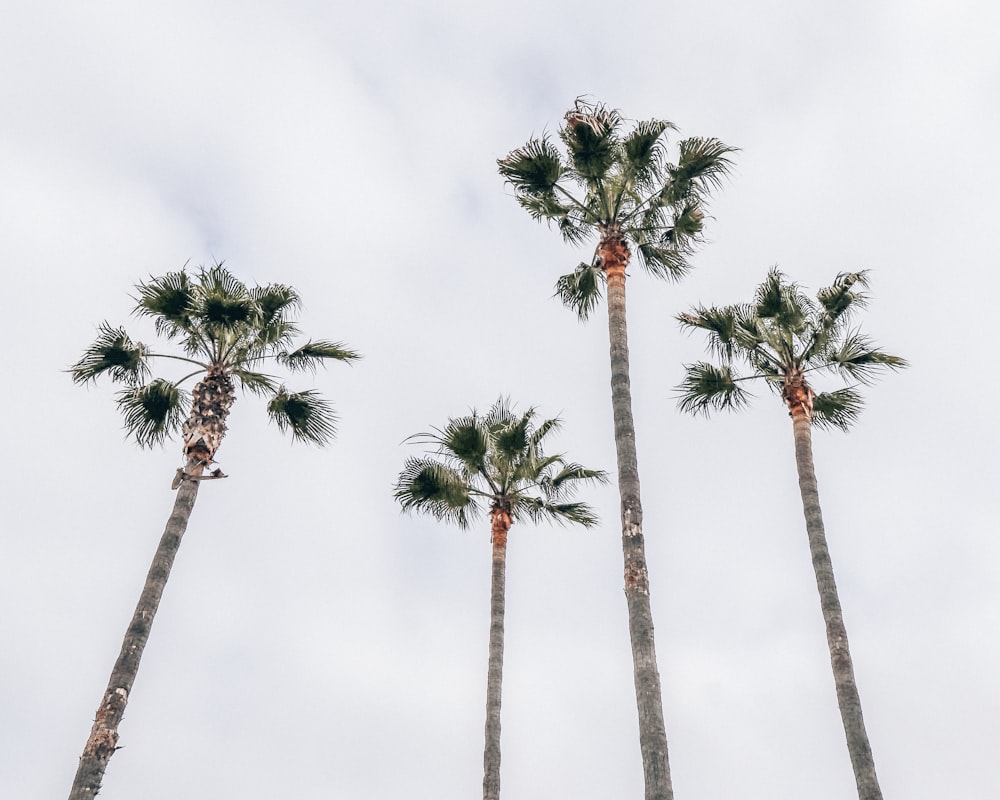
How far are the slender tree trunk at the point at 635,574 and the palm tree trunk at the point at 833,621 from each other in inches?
195

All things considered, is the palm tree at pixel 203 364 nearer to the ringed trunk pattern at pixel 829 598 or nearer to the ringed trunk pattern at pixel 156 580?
the ringed trunk pattern at pixel 156 580

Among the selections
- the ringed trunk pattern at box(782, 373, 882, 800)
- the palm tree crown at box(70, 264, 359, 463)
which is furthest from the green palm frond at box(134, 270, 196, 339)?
the ringed trunk pattern at box(782, 373, 882, 800)

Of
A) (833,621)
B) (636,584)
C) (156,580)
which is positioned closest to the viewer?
(636,584)

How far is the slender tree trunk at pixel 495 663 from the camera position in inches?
783

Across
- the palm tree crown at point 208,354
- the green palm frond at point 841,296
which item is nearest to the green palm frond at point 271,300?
the palm tree crown at point 208,354

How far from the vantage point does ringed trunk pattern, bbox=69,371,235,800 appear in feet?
47.9

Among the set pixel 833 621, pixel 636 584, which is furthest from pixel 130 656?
pixel 833 621

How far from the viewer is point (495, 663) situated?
71.1 feet

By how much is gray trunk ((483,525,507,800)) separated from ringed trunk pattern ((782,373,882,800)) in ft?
24.1

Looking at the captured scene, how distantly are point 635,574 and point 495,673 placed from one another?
26.9 ft

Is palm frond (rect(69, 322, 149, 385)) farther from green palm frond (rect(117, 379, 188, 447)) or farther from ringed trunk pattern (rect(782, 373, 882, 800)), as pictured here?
ringed trunk pattern (rect(782, 373, 882, 800))

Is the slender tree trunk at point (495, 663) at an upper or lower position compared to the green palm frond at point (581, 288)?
lower

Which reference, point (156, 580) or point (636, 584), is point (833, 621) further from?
point (156, 580)

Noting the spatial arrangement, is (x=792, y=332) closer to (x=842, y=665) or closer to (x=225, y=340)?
(x=842, y=665)
